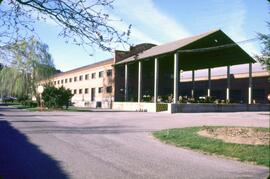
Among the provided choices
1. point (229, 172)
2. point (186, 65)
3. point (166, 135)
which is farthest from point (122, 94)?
point (229, 172)

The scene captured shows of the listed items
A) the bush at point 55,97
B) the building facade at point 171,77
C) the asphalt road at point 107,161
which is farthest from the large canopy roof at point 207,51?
the asphalt road at point 107,161

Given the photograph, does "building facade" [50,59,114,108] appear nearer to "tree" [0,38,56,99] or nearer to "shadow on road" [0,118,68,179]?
"tree" [0,38,56,99]

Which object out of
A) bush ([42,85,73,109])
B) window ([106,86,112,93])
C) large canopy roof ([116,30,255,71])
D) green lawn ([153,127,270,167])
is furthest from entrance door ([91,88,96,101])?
green lawn ([153,127,270,167])

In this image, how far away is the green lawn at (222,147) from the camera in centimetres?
1202

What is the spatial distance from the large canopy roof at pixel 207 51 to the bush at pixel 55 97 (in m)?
8.35

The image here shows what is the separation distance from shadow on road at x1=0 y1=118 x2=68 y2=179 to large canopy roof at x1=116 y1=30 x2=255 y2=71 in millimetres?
28238

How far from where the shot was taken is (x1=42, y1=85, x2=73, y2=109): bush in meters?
45.8

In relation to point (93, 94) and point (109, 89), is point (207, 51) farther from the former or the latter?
point (93, 94)

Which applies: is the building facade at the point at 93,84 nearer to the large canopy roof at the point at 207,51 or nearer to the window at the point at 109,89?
the window at the point at 109,89

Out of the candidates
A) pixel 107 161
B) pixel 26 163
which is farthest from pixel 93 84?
pixel 26 163

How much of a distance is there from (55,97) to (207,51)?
18.0m

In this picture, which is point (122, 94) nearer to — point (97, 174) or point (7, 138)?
point (7, 138)

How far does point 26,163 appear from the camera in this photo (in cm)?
993

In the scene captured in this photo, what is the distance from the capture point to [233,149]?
13.2 m
